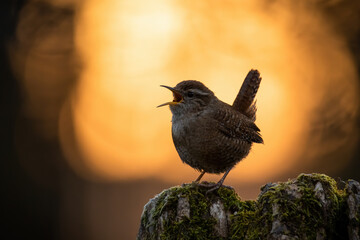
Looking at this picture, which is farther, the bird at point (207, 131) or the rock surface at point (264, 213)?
the bird at point (207, 131)

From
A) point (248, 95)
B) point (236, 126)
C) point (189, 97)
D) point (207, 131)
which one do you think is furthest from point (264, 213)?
point (248, 95)

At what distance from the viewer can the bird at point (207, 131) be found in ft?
14.5

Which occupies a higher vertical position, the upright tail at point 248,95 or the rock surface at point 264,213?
the upright tail at point 248,95

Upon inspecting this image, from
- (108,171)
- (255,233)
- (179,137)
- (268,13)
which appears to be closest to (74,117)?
(108,171)

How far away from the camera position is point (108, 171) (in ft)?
40.8

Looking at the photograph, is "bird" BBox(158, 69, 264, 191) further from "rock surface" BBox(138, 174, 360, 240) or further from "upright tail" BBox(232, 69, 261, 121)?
"rock surface" BBox(138, 174, 360, 240)

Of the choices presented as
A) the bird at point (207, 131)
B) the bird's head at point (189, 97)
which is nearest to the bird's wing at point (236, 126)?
the bird at point (207, 131)

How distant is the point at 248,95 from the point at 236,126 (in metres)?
0.84

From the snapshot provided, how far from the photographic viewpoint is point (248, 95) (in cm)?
555

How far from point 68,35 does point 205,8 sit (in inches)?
173

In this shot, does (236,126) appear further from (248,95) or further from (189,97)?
(248,95)

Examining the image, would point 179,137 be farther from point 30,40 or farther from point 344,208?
point 30,40

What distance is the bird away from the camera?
4422 mm

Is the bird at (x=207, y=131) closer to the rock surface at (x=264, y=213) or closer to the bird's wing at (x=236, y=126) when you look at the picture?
the bird's wing at (x=236, y=126)
